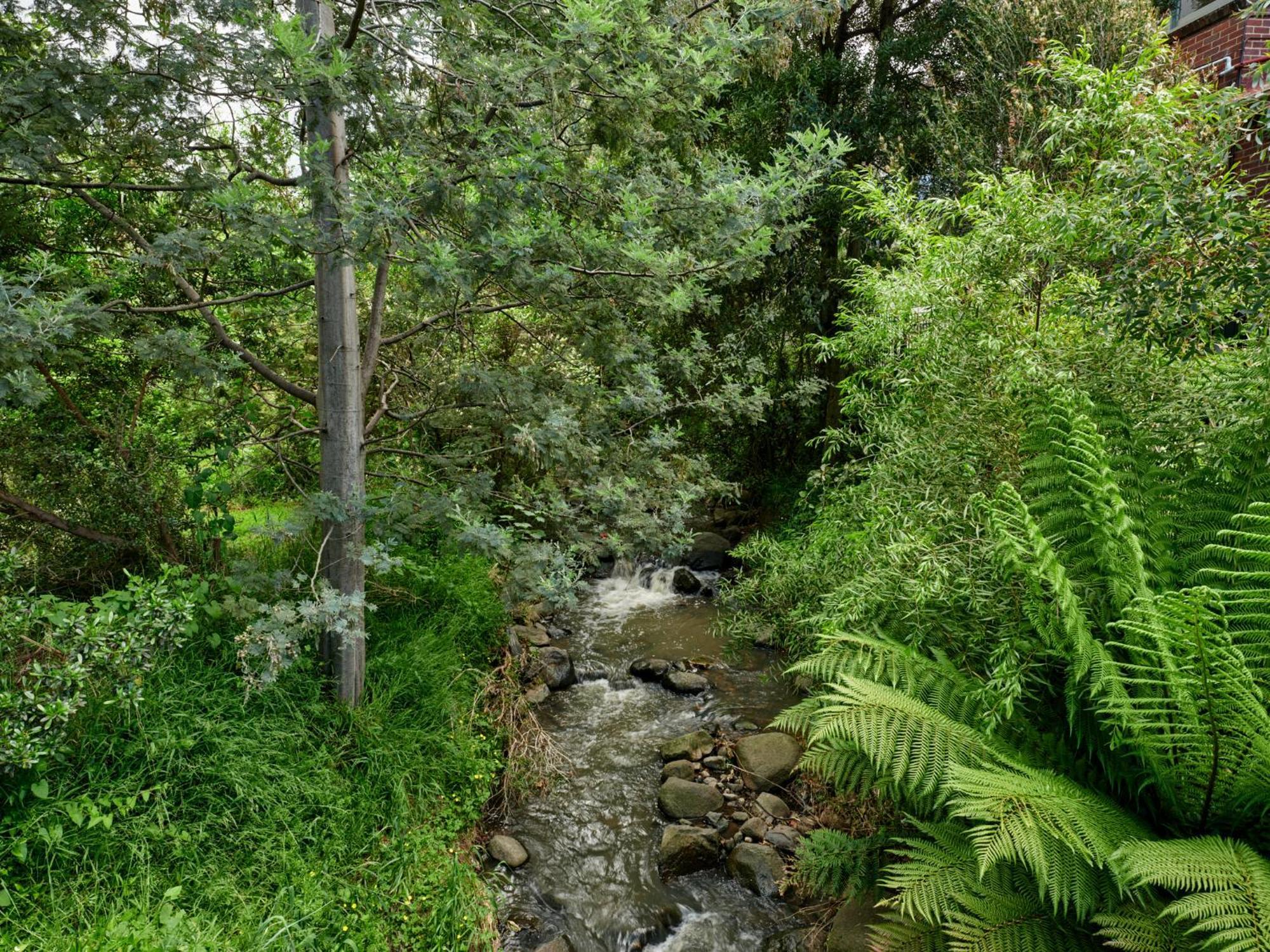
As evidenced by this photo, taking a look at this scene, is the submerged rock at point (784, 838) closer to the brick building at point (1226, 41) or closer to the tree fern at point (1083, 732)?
the tree fern at point (1083, 732)

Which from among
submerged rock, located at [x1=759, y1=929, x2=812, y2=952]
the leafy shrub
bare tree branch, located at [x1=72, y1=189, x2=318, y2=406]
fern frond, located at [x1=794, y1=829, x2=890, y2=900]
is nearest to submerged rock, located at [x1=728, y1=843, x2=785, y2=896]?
submerged rock, located at [x1=759, y1=929, x2=812, y2=952]

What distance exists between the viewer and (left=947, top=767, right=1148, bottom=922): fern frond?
183cm

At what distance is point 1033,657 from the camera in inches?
104

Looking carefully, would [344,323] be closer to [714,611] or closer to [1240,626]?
[1240,626]

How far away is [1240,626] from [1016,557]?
34.8 inches

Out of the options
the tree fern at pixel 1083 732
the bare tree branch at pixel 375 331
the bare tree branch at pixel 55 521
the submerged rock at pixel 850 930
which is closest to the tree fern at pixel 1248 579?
the tree fern at pixel 1083 732

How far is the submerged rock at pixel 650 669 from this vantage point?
5828 mm

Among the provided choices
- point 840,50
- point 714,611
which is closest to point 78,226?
point 714,611

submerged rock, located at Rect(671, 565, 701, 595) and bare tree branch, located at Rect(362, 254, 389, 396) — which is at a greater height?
bare tree branch, located at Rect(362, 254, 389, 396)

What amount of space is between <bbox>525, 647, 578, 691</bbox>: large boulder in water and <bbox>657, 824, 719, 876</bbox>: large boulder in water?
6.28ft

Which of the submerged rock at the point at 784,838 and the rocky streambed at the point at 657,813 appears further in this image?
the submerged rock at the point at 784,838

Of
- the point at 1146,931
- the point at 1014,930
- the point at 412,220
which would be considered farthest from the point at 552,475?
the point at 1146,931

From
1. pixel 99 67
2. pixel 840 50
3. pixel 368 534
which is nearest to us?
pixel 99 67

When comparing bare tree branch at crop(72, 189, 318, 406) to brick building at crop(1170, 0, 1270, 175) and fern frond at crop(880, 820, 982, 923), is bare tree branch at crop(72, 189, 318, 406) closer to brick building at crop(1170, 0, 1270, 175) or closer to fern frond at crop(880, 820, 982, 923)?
fern frond at crop(880, 820, 982, 923)
